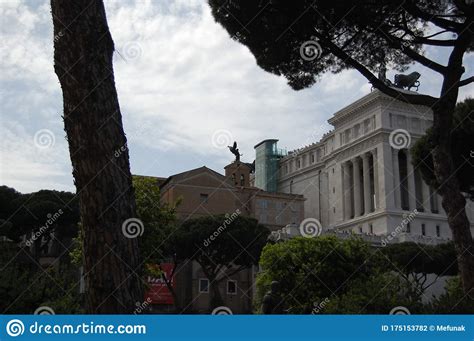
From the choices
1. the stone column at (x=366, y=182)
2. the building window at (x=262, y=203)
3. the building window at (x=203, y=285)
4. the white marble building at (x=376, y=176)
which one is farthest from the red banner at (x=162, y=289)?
the stone column at (x=366, y=182)

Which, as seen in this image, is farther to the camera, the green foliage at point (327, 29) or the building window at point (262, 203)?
the building window at point (262, 203)

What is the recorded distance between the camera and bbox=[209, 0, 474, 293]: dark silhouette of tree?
13828mm

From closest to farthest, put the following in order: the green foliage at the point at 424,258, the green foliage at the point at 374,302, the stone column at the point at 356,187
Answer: the green foliage at the point at 374,302, the green foliage at the point at 424,258, the stone column at the point at 356,187

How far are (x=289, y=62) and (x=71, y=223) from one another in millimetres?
28849

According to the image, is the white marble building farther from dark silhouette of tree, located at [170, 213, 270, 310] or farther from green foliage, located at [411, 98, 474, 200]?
green foliage, located at [411, 98, 474, 200]

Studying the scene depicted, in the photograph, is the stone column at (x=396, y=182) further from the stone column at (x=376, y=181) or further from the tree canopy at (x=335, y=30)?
the tree canopy at (x=335, y=30)

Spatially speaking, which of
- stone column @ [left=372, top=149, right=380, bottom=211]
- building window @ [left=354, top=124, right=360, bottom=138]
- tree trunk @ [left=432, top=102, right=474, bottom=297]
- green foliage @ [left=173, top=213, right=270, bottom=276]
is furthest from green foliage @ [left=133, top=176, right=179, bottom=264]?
building window @ [left=354, top=124, right=360, bottom=138]

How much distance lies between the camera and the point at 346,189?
217ft

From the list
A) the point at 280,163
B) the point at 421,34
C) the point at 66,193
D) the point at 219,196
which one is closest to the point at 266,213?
the point at 219,196

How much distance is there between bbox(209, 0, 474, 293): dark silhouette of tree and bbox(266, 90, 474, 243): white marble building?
4130cm

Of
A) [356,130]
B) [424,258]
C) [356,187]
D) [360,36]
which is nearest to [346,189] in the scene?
[356,187]

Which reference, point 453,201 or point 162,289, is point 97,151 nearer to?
point 453,201

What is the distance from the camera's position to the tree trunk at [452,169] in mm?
12344

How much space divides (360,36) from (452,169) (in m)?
4.70
